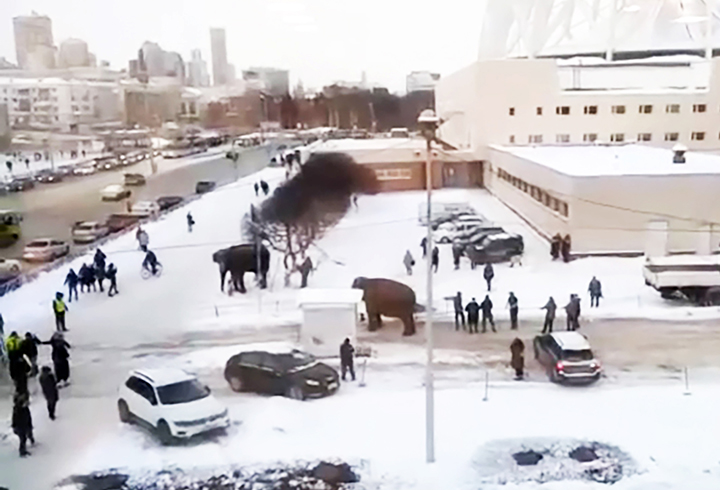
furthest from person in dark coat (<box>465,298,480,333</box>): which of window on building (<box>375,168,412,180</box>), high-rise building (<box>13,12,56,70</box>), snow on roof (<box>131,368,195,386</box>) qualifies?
high-rise building (<box>13,12,56,70</box>)

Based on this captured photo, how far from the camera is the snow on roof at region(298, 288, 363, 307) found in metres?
3.19

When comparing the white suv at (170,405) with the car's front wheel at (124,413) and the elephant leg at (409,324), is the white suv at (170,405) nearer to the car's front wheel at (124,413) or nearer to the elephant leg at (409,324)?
the car's front wheel at (124,413)

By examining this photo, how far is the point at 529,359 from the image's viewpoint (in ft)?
10.5

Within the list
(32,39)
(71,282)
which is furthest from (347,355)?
(32,39)

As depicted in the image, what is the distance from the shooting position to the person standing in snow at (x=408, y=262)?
3.24m

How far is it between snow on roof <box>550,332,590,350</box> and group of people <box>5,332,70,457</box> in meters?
1.56

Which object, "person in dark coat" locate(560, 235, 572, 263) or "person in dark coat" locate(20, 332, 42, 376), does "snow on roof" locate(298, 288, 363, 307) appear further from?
"person in dark coat" locate(20, 332, 42, 376)

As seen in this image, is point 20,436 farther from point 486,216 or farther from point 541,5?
point 541,5

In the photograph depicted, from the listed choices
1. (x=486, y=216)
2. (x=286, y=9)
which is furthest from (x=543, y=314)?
(x=286, y=9)

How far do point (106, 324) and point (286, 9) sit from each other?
1158 millimetres

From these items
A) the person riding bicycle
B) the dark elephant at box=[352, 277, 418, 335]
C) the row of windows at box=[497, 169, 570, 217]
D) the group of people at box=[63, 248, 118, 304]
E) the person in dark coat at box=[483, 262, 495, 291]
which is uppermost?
the row of windows at box=[497, 169, 570, 217]

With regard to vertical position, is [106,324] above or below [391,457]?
above

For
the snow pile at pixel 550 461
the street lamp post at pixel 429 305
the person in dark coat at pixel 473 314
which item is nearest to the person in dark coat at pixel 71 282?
the street lamp post at pixel 429 305

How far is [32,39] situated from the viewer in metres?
3.19
